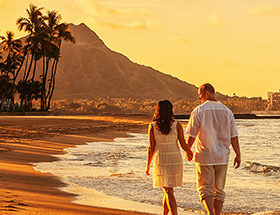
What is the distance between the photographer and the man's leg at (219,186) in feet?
20.8

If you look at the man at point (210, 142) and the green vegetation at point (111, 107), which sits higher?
the green vegetation at point (111, 107)

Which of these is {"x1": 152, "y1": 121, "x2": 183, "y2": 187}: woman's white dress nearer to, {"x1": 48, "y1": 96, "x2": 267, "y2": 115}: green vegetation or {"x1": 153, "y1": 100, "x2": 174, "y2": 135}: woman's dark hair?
{"x1": 153, "y1": 100, "x2": 174, "y2": 135}: woman's dark hair

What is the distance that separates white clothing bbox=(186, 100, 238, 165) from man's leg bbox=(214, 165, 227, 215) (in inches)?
4.1

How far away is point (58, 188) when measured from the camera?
9781 mm

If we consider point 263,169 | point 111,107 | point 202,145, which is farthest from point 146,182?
point 111,107

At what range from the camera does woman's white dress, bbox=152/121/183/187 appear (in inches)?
249

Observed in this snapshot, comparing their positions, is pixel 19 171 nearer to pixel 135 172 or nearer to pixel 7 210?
pixel 135 172

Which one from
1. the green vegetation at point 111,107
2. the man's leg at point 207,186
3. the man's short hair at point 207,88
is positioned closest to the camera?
the man's leg at point 207,186

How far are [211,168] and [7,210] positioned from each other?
3.05 m

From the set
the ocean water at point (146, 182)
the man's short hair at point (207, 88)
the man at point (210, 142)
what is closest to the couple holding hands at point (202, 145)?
the man at point (210, 142)

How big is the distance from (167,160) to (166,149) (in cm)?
15

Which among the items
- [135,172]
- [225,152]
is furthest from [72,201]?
[135,172]

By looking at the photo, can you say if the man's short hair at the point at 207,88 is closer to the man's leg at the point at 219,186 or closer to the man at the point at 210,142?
the man at the point at 210,142

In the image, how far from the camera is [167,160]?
634cm
